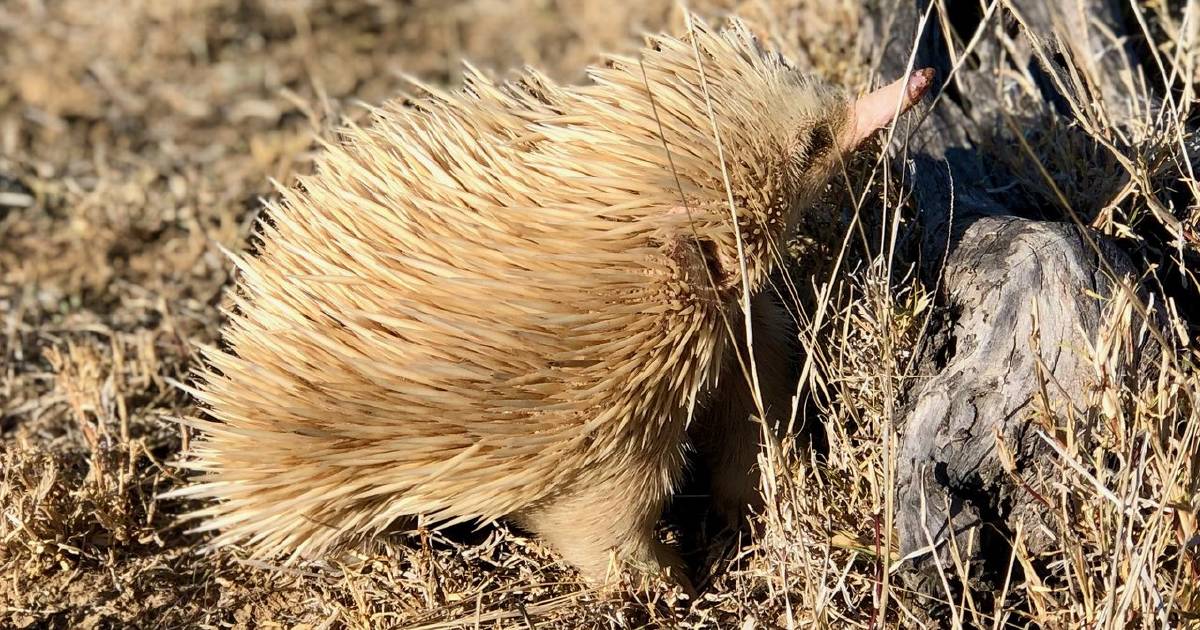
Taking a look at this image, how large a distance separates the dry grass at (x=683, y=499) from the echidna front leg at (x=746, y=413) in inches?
3.1

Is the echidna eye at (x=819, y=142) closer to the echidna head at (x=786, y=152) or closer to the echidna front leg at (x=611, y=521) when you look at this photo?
the echidna head at (x=786, y=152)

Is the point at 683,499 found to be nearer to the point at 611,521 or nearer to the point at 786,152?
the point at 611,521

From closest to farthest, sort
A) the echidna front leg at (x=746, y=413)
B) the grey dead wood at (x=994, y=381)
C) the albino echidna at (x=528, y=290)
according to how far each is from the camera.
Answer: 1. the albino echidna at (x=528, y=290)
2. the grey dead wood at (x=994, y=381)
3. the echidna front leg at (x=746, y=413)

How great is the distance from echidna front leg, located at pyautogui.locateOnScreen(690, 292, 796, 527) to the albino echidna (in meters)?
0.25

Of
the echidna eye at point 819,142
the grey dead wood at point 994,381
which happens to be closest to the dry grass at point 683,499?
the grey dead wood at point 994,381

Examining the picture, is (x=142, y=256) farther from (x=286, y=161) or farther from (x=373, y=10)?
(x=373, y=10)

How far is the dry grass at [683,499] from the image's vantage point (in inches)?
80.1

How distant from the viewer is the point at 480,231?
6.68 ft

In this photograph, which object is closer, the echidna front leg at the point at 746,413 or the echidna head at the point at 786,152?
the echidna head at the point at 786,152

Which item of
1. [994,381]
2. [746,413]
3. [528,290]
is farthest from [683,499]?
[528,290]

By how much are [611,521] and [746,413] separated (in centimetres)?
40

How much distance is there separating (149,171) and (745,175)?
3228 mm

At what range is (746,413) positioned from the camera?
243cm

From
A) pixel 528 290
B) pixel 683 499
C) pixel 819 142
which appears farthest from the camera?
pixel 683 499
